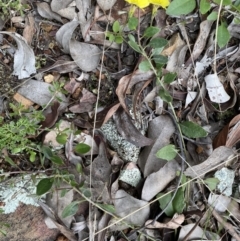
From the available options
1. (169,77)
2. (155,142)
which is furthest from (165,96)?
(155,142)

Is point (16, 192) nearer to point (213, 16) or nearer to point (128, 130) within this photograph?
point (128, 130)

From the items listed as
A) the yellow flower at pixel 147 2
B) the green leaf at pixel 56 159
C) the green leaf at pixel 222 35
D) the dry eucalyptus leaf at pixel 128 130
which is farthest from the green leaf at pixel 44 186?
the green leaf at pixel 222 35

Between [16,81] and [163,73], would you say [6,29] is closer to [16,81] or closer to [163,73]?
[16,81]

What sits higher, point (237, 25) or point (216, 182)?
point (237, 25)

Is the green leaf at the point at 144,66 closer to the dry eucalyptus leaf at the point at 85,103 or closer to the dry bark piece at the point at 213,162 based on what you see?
the dry eucalyptus leaf at the point at 85,103

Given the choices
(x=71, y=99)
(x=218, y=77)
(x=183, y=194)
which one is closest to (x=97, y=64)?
(x=71, y=99)

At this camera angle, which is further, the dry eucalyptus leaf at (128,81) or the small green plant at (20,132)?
the dry eucalyptus leaf at (128,81)
